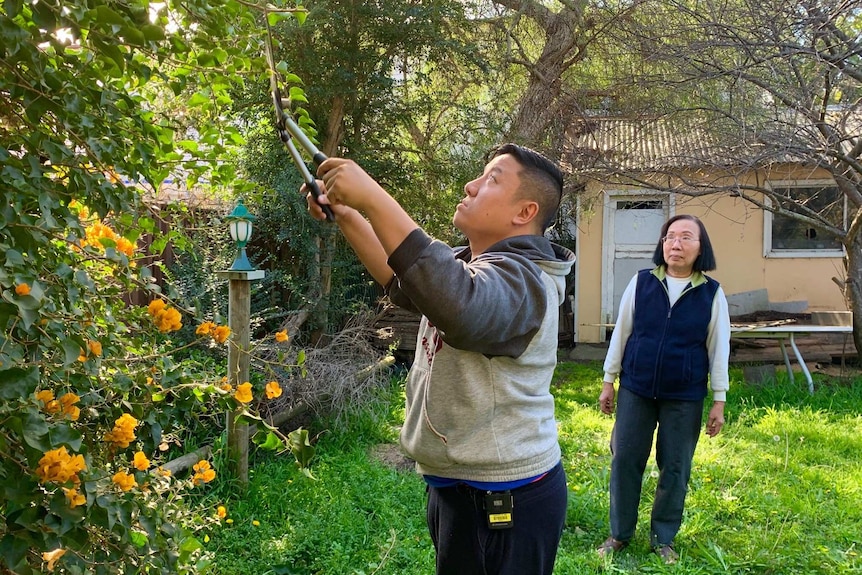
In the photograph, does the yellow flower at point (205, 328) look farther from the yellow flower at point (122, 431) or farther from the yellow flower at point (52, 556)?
the yellow flower at point (52, 556)

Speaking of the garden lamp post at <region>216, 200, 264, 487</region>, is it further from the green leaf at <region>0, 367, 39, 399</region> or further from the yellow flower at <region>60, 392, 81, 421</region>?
the green leaf at <region>0, 367, 39, 399</region>

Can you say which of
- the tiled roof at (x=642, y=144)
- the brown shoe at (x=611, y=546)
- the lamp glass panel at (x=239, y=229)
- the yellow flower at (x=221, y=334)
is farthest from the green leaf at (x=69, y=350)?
the tiled roof at (x=642, y=144)

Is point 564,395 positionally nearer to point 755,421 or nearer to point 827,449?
point 755,421

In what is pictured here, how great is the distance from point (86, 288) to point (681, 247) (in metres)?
2.91

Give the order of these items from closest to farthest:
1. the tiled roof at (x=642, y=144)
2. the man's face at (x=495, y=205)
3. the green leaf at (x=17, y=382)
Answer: the green leaf at (x=17, y=382), the man's face at (x=495, y=205), the tiled roof at (x=642, y=144)

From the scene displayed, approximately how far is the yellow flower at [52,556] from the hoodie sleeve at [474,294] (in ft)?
2.23

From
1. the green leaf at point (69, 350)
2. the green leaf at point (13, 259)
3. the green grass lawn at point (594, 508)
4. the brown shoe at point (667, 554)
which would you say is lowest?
the brown shoe at point (667, 554)

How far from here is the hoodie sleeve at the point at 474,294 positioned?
3.69ft

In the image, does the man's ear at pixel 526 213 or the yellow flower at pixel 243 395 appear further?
the man's ear at pixel 526 213

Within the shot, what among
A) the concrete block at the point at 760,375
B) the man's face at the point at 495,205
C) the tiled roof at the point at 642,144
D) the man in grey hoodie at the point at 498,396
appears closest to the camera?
the man in grey hoodie at the point at 498,396

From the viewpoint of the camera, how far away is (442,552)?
1.72 metres

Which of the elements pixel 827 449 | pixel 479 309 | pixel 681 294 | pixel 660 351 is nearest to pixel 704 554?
pixel 660 351

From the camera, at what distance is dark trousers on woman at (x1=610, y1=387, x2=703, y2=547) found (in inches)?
130

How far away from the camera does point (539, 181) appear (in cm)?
165
